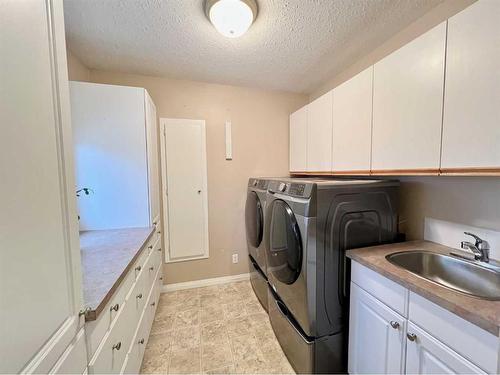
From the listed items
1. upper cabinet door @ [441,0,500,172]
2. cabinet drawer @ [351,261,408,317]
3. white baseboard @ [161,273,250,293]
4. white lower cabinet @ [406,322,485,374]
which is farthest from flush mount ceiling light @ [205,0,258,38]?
white baseboard @ [161,273,250,293]

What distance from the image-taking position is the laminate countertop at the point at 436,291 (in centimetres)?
70

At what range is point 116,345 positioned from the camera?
1.00 metres

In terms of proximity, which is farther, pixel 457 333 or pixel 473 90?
pixel 473 90

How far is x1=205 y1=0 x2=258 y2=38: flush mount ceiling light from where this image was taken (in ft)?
4.05

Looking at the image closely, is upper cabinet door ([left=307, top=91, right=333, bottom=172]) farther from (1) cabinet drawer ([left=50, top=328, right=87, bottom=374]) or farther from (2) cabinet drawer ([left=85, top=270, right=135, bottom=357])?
(1) cabinet drawer ([left=50, top=328, right=87, bottom=374])

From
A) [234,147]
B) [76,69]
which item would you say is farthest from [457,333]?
[76,69]

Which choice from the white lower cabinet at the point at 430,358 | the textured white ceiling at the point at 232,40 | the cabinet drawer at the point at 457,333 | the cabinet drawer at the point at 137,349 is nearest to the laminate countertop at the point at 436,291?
the cabinet drawer at the point at 457,333

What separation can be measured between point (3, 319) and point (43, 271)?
14cm

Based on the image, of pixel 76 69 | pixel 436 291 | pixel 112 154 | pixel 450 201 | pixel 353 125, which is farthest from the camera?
pixel 76 69

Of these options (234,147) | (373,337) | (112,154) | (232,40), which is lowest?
(373,337)

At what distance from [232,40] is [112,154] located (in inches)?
53.9

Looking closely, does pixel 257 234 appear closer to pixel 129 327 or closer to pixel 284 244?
pixel 284 244

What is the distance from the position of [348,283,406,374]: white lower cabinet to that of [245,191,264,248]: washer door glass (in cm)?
100

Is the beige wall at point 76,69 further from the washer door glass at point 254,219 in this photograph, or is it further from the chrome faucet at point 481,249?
the chrome faucet at point 481,249
